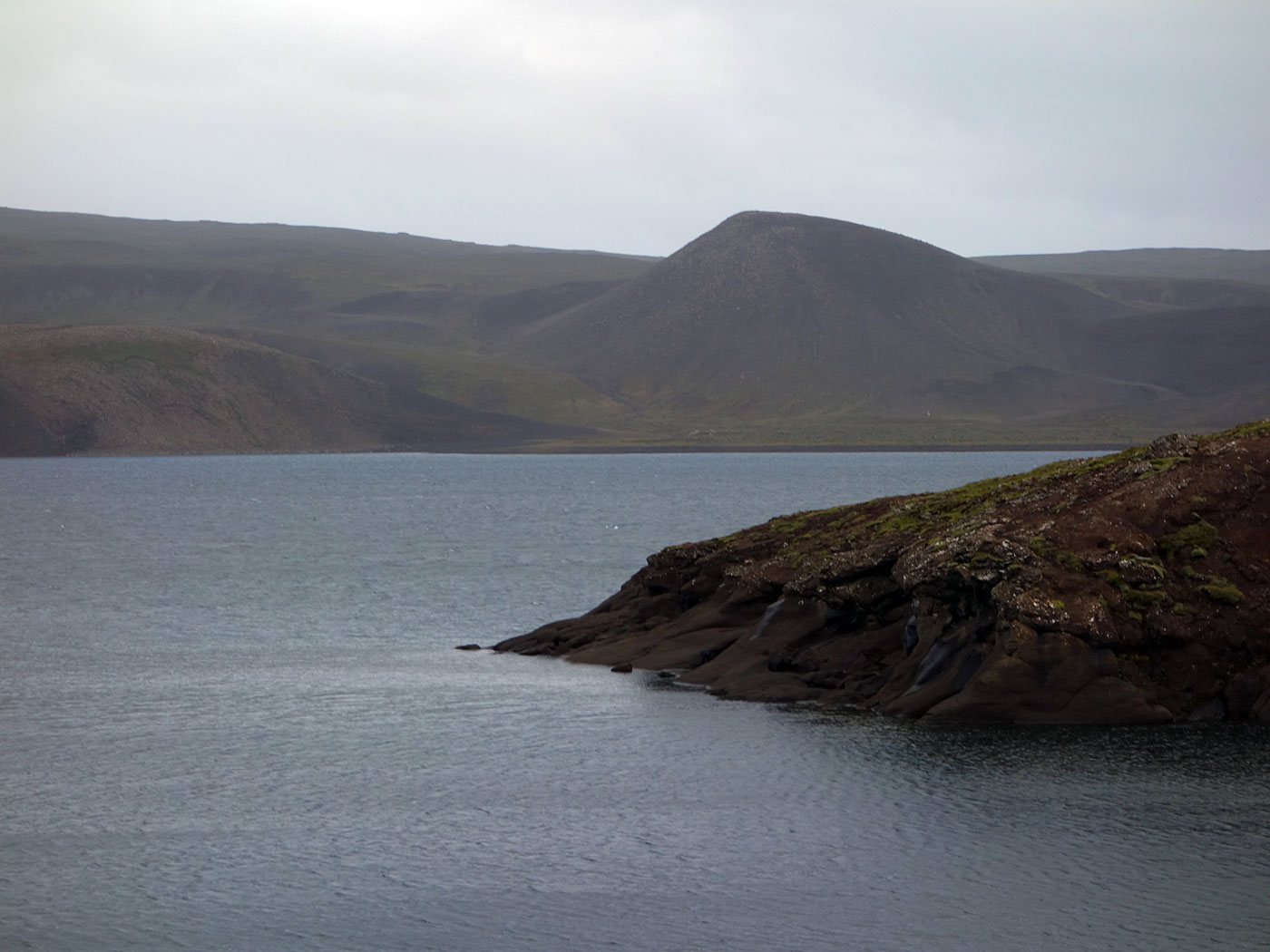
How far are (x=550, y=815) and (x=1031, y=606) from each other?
14.6 meters

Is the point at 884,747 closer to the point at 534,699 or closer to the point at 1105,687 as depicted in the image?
the point at 1105,687

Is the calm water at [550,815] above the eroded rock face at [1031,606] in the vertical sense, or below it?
below

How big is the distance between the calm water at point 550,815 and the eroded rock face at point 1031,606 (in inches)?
62.9

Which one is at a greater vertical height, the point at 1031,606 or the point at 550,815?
the point at 1031,606

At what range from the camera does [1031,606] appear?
4150 centimetres

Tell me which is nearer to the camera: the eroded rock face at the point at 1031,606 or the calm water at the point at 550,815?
the calm water at the point at 550,815

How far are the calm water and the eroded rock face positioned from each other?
5.24 feet

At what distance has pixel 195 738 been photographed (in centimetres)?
4219

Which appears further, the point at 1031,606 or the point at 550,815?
the point at 1031,606

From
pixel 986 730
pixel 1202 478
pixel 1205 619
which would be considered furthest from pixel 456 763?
pixel 1202 478

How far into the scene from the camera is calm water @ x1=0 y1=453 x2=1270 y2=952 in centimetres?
2720

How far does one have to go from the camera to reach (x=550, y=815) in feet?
112

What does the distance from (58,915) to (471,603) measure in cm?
4602

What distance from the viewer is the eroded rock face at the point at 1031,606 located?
41.3 m
